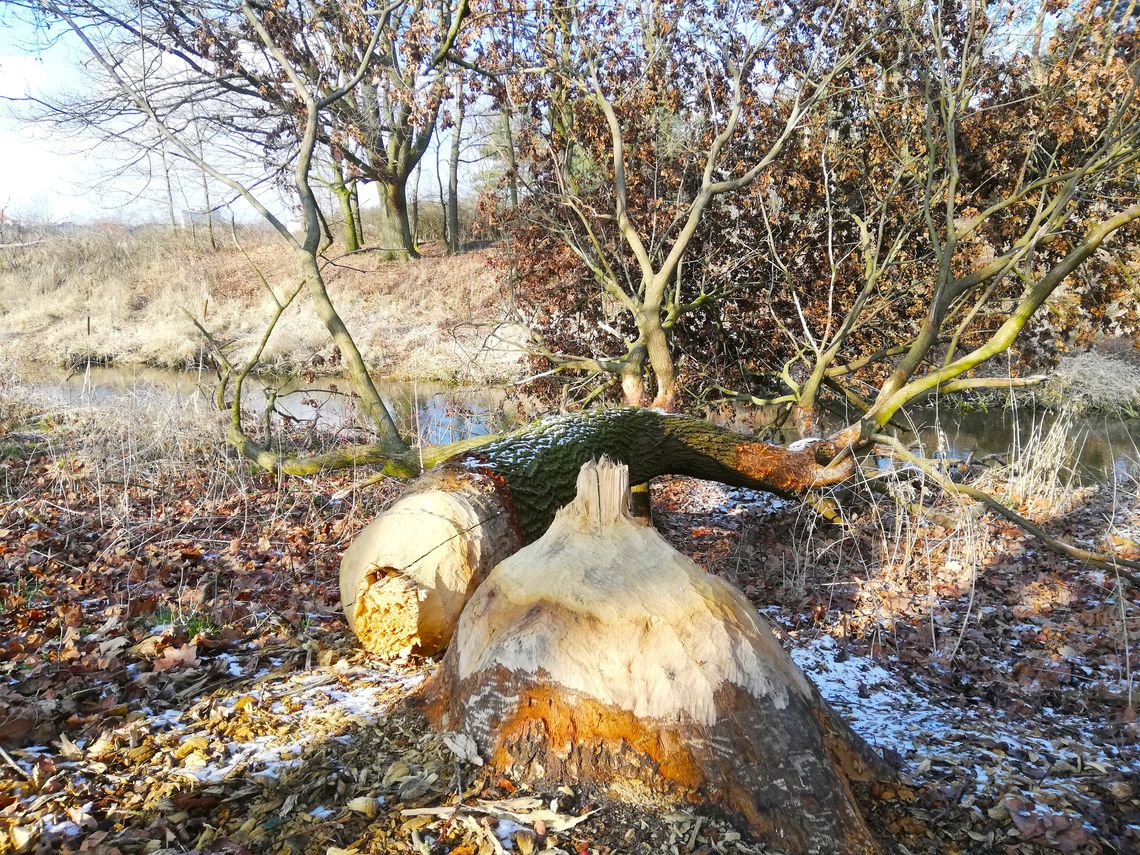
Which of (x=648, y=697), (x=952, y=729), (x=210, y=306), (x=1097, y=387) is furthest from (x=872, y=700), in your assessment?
(x=210, y=306)

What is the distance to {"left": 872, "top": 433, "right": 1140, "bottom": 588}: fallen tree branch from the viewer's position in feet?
12.7

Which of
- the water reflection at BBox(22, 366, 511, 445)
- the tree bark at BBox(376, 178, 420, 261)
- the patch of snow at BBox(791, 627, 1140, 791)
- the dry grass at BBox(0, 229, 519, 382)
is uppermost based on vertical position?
the tree bark at BBox(376, 178, 420, 261)

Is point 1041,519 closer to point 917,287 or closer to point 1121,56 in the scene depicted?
point 917,287

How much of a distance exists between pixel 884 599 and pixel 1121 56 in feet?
18.0

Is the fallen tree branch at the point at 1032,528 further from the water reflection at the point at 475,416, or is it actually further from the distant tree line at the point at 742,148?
the water reflection at the point at 475,416

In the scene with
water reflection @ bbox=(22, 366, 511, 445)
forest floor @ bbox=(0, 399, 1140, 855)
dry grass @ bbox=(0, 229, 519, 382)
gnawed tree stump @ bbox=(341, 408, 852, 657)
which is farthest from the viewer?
dry grass @ bbox=(0, 229, 519, 382)

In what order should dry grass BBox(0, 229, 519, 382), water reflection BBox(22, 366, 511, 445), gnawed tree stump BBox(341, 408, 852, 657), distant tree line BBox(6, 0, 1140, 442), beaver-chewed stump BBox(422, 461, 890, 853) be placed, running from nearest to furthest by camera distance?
beaver-chewed stump BBox(422, 461, 890, 853) < gnawed tree stump BBox(341, 408, 852, 657) < distant tree line BBox(6, 0, 1140, 442) < water reflection BBox(22, 366, 511, 445) < dry grass BBox(0, 229, 519, 382)

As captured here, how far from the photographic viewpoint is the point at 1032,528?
4.23 metres

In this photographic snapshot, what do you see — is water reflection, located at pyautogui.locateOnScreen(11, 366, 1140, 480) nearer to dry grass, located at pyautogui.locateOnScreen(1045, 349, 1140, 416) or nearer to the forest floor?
dry grass, located at pyautogui.locateOnScreen(1045, 349, 1140, 416)

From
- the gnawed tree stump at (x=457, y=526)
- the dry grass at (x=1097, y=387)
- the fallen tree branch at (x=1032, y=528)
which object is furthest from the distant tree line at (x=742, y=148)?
the dry grass at (x=1097, y=387)

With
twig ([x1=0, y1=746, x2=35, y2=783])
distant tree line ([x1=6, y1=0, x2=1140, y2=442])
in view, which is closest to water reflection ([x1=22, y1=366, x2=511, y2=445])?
Result: distant tree line ([x1=6, y1=0, x2=1140, y2=442])

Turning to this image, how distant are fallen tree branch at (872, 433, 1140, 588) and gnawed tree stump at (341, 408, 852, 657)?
2.03m

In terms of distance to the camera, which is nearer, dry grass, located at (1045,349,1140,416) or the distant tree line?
the distant tree line

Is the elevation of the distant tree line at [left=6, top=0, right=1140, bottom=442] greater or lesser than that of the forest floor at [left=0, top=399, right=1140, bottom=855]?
greater
